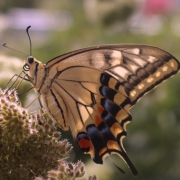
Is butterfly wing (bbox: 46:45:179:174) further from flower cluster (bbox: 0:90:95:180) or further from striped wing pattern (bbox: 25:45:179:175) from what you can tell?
flower cluster (bbox: 0:90:95:180)

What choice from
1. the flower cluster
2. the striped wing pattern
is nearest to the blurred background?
the striped wing pattern

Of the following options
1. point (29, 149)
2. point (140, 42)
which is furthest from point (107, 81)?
point (140, 42)

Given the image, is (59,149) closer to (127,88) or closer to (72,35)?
(127,88)

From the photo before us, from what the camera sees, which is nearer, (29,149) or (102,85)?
(29,149)

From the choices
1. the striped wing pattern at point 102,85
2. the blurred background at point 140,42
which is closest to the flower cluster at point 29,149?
the striped wing pattern at point 102,85

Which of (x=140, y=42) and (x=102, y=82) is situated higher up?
(x=140, y=42)

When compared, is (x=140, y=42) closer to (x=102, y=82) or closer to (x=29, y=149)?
(x=102, y=82)

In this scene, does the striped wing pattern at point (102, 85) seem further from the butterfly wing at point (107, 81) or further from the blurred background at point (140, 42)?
the blurred background at point (140, 42)
